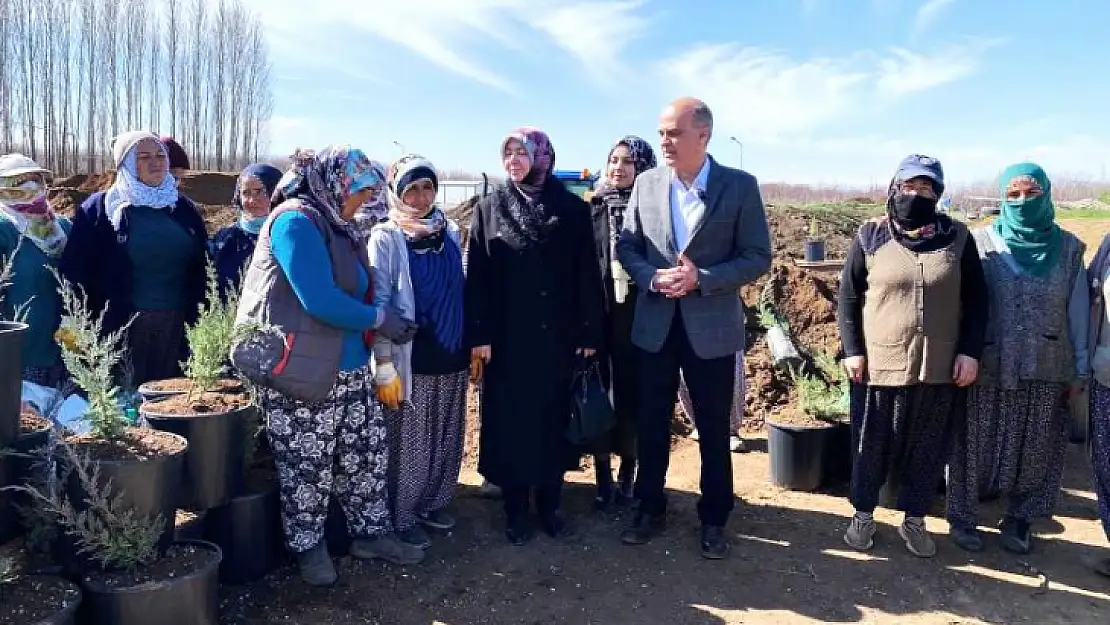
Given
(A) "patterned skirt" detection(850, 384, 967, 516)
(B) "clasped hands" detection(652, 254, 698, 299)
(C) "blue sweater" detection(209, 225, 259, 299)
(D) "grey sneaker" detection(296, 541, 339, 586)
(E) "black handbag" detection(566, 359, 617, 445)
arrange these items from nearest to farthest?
1. (D) "grey sneaker" detection(296, 541, 339, 586)
2. (B) "clasped hands" detection(652, 254, 698, 299)
3. (A) "patterned skirt" detection(850, 384, 967, 516)
4. (E) "black handbag" detection(566, 359, 617, 445)
5. (C) "blue sweater" detection(209, 225, 259, 299)

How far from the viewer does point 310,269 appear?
9.18ft

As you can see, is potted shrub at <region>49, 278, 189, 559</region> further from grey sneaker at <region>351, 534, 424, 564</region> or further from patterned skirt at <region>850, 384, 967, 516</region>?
patterned skirt at <region>850, 384, 967, 516</region>

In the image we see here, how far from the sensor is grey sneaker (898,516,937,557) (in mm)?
3570

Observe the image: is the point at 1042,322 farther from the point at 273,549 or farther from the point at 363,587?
the point at 273,549

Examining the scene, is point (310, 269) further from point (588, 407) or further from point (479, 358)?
point (588, 407)

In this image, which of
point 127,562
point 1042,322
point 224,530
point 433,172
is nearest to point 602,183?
point 433,172

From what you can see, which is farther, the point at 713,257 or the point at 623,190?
the point at 623,190

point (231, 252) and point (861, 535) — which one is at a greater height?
point (231, 252)

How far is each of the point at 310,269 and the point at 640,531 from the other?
1.94m

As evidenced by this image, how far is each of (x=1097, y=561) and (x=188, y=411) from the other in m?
3.87

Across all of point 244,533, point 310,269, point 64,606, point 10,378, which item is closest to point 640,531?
point 244,533

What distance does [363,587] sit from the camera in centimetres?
323

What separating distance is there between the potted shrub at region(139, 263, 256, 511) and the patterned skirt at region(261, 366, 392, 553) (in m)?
0.15

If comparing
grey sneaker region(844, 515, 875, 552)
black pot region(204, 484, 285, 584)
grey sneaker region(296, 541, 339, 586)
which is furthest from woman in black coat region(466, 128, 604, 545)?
grey sneaker region(844, 515, 875, 552)
